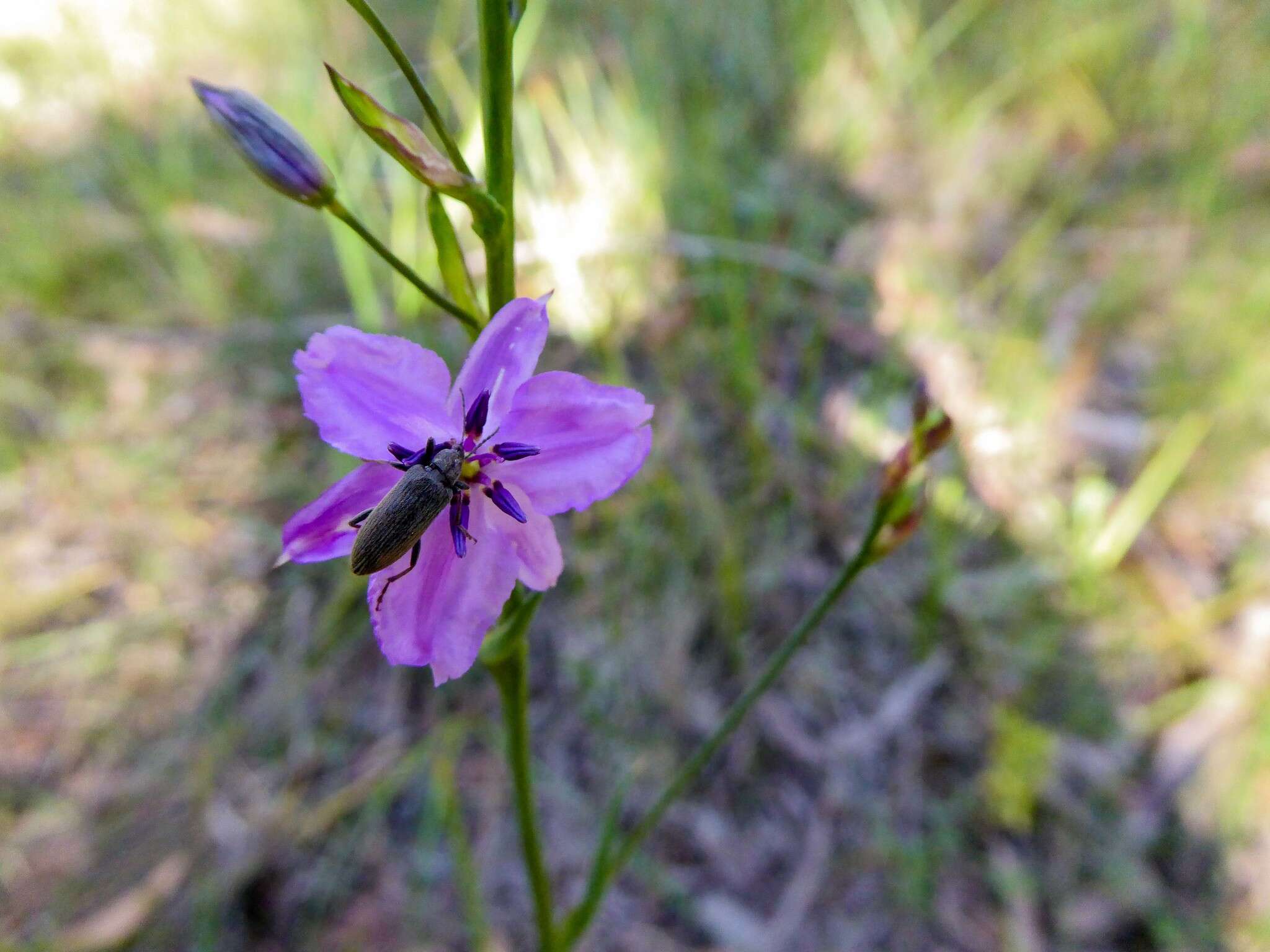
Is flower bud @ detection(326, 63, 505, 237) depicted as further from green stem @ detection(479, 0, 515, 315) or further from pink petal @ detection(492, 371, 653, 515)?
pink petal @ detection(492, 371, 653, 515)

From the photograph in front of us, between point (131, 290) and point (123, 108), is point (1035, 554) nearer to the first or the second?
point (131, 290)

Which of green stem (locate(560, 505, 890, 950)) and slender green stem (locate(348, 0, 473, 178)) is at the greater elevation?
slender green stem (locate(348, 0, 473, 178))

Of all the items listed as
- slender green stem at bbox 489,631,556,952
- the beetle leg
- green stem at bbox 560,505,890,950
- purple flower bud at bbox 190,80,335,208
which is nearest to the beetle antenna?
the beetle leg

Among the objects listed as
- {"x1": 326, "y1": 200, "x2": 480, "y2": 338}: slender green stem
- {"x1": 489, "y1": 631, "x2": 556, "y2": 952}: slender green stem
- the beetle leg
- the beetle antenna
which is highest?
{"x1": 326, "y1": 200, "x2": 480, "y2": 338}: slender green stem

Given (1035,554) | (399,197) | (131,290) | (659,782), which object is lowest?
(659,782)

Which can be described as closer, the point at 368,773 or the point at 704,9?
the point at 368,773

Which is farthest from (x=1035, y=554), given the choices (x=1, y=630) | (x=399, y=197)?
(x=1, y=630)

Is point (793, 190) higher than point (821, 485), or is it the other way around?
point (793, 190)
